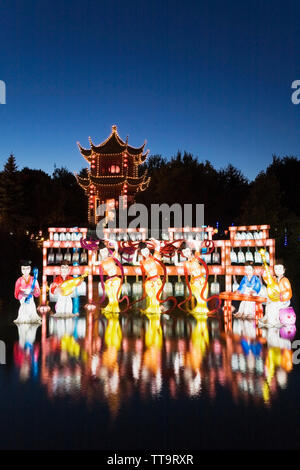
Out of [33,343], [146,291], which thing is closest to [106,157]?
[146,291]

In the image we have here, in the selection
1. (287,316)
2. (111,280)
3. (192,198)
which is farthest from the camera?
(192,198)

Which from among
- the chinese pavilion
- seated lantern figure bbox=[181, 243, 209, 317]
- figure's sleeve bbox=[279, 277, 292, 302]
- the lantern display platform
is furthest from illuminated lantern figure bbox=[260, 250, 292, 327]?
the chinese pavilion

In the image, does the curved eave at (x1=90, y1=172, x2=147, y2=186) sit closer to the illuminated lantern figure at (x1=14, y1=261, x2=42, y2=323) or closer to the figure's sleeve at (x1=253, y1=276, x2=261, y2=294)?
the illuminated lantern figure at (x1=14, y1=261, x2=42, y2=323)

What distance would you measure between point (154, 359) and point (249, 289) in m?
4.01

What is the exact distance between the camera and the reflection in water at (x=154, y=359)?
4.73 meters

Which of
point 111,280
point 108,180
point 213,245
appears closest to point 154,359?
point 111,280

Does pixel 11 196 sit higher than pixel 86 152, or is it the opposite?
pixel 86 152

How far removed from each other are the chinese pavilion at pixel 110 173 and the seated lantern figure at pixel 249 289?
22456 millimetres

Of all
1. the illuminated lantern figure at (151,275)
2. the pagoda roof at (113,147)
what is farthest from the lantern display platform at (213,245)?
the pagoda roof at (113,147)

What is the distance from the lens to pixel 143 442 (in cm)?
349

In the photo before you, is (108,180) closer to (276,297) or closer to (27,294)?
(27,294)

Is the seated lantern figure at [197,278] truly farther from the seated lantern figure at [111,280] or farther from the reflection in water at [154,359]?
the seated lantern figure at [111,280]

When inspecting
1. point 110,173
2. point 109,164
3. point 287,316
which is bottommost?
point 287,316

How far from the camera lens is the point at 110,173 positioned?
3206 centimetres
